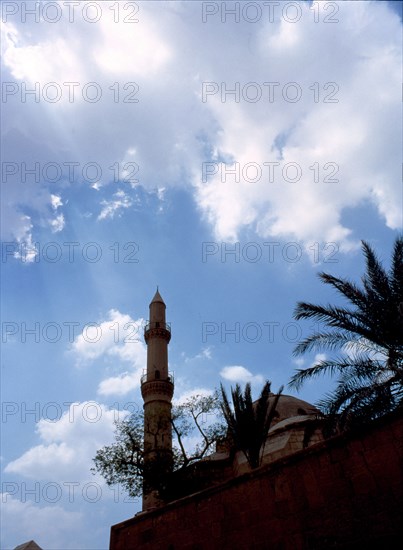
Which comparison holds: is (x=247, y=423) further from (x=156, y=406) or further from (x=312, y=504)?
(x=156, y=406)

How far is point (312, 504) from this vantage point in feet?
20.1

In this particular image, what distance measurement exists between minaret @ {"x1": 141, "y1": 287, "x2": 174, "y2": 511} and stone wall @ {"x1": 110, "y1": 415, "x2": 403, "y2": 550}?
56.3ft

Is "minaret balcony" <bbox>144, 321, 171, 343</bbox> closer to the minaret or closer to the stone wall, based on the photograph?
the minaret

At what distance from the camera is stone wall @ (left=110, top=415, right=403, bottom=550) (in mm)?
5641

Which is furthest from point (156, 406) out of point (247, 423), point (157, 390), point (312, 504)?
point (312, 504)

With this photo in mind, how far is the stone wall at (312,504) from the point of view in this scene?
5.64 metres

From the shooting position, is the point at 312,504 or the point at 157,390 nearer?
the point at 312,504

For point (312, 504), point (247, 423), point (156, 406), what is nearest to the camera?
point (312, 504)

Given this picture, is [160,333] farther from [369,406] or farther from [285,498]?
[285,498]

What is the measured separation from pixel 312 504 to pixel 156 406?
76.1 feet

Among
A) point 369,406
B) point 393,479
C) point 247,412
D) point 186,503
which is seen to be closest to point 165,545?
point 186,503

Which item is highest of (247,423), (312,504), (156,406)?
(156,406)

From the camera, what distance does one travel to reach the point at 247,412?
16.2 metres

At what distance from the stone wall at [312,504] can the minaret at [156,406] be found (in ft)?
56.3
